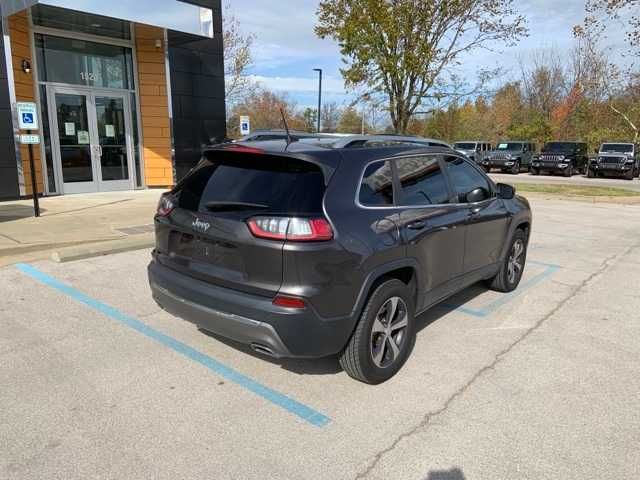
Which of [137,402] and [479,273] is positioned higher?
[479,273]

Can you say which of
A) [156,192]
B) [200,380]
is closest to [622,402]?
[200,380]

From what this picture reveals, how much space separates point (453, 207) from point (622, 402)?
74.7 inches

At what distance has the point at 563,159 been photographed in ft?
91.2

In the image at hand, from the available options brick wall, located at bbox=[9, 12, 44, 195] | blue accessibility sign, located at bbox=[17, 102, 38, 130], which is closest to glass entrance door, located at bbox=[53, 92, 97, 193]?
brick wall, located at bbox=[9, 12, 44, 195]

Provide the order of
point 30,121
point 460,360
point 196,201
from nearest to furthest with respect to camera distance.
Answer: point 196,201
point 460,360
point 30,121

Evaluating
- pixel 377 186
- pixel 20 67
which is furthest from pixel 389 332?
pixel 20 67

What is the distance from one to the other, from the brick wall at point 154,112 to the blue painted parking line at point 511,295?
1023 cm

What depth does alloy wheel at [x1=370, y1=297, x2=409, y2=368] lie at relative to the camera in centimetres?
357

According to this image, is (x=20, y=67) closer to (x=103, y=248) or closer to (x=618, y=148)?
(x=103, y=248)

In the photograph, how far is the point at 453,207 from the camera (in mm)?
4363

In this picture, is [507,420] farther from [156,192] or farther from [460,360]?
[156,192]

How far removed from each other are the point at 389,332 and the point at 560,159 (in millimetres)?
27828

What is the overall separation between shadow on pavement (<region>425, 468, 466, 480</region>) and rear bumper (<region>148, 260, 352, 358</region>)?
0.96 meters

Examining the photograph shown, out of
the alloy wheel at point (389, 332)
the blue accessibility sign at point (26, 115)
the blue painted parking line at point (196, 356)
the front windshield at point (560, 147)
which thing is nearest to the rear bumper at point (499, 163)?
the front windshield at point (560, 147)
